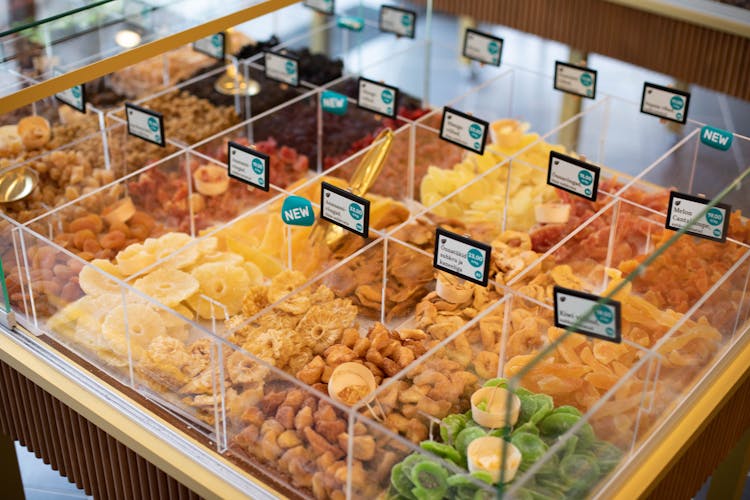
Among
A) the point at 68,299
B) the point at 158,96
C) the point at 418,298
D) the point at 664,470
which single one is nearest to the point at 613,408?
the point at 664,470

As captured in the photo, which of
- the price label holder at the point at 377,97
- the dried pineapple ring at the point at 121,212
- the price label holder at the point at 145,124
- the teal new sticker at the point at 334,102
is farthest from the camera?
the teal new sticker at the point at 334,102

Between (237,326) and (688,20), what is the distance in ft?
8.44

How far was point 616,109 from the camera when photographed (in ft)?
18.2

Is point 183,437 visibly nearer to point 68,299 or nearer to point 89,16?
point 68,299

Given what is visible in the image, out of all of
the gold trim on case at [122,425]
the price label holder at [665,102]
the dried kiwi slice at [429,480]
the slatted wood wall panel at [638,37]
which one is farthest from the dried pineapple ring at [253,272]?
the slatted wood wall panel at [638,37]

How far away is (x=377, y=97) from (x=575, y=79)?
25.6 inches

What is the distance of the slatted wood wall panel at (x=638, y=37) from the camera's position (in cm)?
399

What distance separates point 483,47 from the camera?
3701 mm

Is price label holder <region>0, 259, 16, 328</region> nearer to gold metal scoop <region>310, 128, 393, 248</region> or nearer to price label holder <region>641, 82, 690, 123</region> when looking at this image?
gold metal scoop <region>310, 128, 393, 248</region>

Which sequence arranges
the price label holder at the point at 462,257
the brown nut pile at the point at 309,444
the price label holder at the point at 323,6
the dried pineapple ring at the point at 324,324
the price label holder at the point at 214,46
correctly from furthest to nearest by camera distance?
the price label holder at the point at 323,6 → the price label holder at the point at 214,46 → the price label holder at the point at 462,257 → the dried pineapple ring at the point at 324,324 → the brown nut pile at the point at 309,444

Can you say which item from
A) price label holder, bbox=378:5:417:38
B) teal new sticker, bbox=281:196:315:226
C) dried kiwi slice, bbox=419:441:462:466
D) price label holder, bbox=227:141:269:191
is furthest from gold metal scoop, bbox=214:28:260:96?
dried kiwi slice, bbox=419:441:462:466

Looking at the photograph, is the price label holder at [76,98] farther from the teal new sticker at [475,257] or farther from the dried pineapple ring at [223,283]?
the teal new sticker at [475,257]

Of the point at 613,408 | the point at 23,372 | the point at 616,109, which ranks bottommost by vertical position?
→ the point at 616,109

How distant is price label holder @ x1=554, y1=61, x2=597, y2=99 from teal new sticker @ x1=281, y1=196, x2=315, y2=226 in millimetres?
1175
